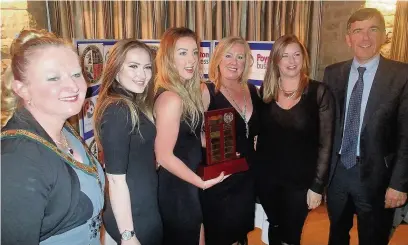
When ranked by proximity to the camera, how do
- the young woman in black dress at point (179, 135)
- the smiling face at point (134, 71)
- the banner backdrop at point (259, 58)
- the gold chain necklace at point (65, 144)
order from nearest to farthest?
the gold chain necklace at point (65, 144) < the smiling face at point (134, 71) < the young woman in black dress at point (179, 135) < the banner backdrop at point (259, 58)

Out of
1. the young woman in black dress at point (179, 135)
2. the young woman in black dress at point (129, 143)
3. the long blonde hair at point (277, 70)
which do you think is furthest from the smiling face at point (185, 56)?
the long blonde hair at point (277, 70)

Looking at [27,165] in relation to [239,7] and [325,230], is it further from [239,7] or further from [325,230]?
[239,7]

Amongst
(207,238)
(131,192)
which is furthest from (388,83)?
(131,192)

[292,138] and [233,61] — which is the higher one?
→ [233,61]

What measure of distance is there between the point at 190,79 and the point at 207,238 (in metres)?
1.09

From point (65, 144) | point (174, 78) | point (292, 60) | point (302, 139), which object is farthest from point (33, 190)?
point (292, 60)

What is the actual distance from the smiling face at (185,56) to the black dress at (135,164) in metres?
0.43

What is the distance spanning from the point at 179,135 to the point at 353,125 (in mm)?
1254

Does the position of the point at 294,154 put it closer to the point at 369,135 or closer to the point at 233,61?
the point at 369,135

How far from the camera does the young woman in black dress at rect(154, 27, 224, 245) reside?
1.85 metres

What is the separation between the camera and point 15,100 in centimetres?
123

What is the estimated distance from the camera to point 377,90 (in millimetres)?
2166

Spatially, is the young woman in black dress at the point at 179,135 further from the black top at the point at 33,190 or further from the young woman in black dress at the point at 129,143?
the black top at the point at 33,190

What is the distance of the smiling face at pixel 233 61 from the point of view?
2.23 meters
